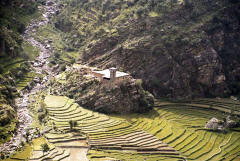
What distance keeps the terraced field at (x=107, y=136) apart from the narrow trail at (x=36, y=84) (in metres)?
5.22

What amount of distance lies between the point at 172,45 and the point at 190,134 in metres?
30.7

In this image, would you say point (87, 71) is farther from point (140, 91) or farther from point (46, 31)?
point (46, 31)

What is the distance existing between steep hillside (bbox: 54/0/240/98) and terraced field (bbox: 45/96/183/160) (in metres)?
23.3

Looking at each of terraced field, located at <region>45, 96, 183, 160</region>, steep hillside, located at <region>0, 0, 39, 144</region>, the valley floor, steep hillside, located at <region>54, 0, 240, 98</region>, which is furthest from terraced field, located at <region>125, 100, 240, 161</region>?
steep hillside, located at <region>0, 0, 39, 144</region>

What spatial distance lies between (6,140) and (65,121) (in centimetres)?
1167

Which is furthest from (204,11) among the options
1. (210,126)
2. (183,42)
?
(210,126)

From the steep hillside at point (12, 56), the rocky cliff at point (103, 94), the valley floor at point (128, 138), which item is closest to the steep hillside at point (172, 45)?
the rocky cliff at point (103, 94)

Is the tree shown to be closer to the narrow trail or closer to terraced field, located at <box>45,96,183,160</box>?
terraced field, located at <box>45,96,183,160</box>

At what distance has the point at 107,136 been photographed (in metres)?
57.3

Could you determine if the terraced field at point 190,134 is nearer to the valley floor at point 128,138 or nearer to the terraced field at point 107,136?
the valley floor at point 128,138

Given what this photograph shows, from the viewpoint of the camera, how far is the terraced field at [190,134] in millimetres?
59250

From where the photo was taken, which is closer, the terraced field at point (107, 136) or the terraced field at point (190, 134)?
the terraced field at point (107, 136)

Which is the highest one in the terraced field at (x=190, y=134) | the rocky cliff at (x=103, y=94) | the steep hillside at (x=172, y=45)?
the steep hillside at (x=172, y=45)

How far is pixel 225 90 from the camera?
87312 mm
